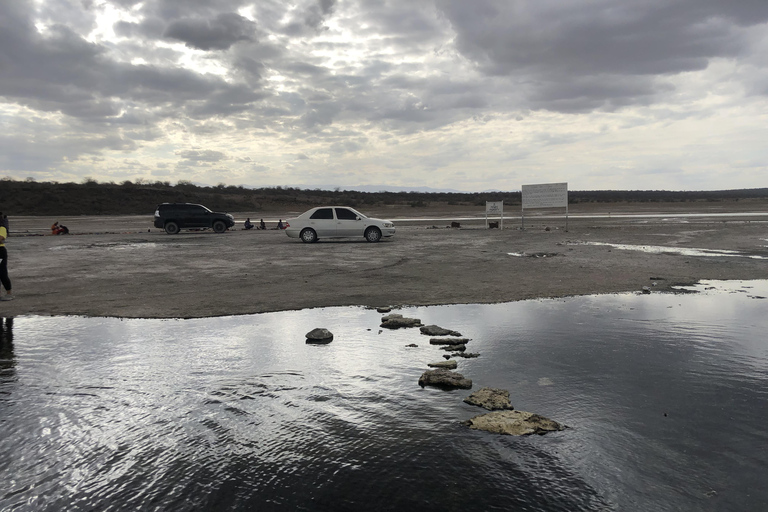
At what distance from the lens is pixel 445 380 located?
561cm

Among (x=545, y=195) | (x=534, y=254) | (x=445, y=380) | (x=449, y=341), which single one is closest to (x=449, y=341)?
(x=449, y=341)

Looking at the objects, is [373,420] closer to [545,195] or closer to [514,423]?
[514,423]

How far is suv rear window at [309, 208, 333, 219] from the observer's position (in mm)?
25016

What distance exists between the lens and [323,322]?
8641 mm

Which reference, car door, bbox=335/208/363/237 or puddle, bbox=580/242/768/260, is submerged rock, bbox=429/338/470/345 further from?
car door, bbox=335/208/363/237

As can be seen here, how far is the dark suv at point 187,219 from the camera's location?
3469 centimetres

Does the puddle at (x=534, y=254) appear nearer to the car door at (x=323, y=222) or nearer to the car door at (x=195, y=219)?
the car door at (x=323, y=222)

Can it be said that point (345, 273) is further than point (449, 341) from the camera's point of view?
Yes

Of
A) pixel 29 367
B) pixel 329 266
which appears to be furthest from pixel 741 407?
pixel 329 266

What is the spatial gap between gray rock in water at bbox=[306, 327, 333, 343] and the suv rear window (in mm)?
17720

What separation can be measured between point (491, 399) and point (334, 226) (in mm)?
20364

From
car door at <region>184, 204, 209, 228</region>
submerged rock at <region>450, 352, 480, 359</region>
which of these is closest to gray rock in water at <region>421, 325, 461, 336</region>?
submerged rock at <region>450, 352, 480, 359</region>

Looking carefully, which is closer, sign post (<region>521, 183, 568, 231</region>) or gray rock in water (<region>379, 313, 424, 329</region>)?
gray rock in water (<region>379, 313, 424, 329</region>)

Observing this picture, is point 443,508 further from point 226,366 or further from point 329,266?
point 329,266
